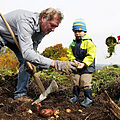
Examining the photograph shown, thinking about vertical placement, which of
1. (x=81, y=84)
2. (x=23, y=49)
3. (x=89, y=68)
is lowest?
(x=81, y=84)

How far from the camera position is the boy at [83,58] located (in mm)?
3055

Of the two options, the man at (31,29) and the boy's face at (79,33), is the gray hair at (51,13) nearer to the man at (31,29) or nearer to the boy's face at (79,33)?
the man at (31,29)

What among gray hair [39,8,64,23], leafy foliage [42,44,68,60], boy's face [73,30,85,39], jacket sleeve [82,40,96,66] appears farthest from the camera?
leafy foliage [42,44,68,60]

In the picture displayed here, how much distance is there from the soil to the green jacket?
2.30 ft

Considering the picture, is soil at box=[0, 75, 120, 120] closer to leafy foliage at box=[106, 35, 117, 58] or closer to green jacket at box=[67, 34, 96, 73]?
green jacket at box=[67, 34, 96, 73]

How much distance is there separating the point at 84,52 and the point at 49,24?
916mm

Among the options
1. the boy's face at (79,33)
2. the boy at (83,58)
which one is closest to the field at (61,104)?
the boy at (83,58)

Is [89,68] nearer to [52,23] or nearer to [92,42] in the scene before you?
[92,42]

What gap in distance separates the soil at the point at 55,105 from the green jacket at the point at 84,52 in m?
0.70

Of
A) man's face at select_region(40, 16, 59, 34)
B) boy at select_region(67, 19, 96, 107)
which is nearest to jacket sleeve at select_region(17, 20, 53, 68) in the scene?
man's face at select_region(40, 16, 59, 34)

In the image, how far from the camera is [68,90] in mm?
3707

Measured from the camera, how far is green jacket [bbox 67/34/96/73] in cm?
304

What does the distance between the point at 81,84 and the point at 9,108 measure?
1342 mm

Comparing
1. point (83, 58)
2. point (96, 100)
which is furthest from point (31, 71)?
point (96, 100)
